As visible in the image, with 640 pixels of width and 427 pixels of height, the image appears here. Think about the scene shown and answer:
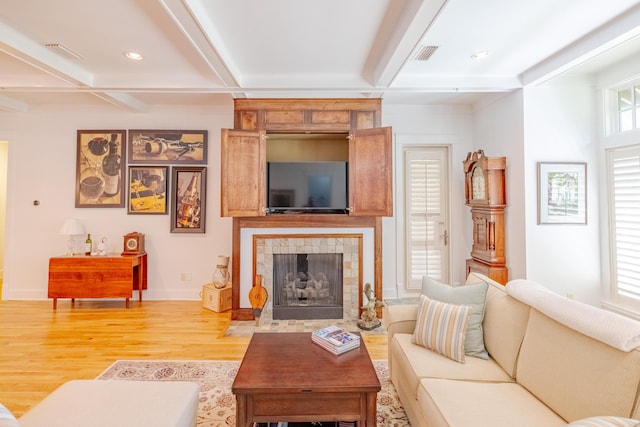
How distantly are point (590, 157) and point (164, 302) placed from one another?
5.64 meters

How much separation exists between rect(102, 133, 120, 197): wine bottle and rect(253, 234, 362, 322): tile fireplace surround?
8.00 feet

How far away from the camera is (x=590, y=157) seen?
3457 millimetres

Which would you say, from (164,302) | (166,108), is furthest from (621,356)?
(166,108)

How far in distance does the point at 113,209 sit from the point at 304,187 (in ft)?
9.75

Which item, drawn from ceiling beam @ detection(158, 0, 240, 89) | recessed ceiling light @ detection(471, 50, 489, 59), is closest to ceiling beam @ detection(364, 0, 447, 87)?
recessed ceiling light @ detection(471, 50, 489, 59)

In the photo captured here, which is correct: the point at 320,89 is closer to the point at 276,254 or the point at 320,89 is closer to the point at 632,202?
the point at 276,254

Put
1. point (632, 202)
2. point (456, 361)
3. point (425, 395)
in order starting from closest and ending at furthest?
point (425, 395) → point (456, 361) → point (632, 202)

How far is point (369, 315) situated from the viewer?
11.9 ft

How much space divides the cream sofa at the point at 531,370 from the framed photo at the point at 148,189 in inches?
157

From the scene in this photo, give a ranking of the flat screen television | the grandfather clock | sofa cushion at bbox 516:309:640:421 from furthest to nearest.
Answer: the flat screen television → the grandfather clock → sofa cushion at bbox 516:309:640:421

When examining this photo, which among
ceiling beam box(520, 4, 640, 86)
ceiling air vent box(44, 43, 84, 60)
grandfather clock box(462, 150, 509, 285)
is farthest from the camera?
grandfather clock box(462, 150, 509, 285)

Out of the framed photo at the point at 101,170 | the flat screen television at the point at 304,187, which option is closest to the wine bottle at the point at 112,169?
the framed photo at the point at 101,170

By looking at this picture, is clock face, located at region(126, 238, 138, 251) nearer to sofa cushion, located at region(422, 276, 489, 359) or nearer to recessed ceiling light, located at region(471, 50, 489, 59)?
sofa cushion, located at region(422, 276, 489, 359)

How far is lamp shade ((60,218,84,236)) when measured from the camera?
4.28 m
